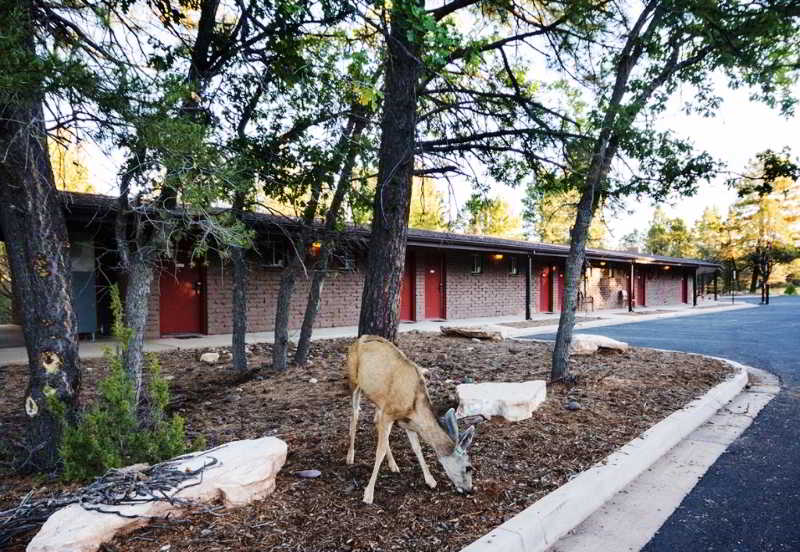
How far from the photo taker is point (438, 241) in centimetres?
1556

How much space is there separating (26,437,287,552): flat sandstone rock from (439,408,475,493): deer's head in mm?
1142

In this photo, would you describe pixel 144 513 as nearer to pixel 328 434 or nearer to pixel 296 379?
pixel 328 434

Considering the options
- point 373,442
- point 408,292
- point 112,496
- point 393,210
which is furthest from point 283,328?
point 408,292

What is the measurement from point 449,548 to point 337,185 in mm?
5777


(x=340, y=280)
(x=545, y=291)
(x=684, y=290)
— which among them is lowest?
(x=684, y=290)

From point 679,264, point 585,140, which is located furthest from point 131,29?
point 679,264

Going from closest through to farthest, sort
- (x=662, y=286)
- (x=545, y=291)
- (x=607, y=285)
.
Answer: (x=545, y=291)
(x=607, y=285)
(x=662, y=286)

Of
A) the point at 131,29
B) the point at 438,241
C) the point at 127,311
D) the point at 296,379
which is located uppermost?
the point at 131,29

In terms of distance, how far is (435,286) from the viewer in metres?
→ 18.5

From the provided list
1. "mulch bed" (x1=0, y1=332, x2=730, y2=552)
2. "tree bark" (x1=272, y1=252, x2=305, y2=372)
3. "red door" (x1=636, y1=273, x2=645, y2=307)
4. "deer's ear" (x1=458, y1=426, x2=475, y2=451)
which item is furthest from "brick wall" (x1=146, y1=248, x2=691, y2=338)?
"deer's ear" (x1=458, y1=426, x2=475, y2=451)

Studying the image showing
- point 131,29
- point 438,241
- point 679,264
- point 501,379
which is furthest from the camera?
point 679,264

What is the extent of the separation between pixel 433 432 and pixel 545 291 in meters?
21.9

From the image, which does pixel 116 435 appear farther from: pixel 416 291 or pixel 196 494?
pixel 416 291

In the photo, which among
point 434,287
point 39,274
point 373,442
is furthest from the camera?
point 434,287
